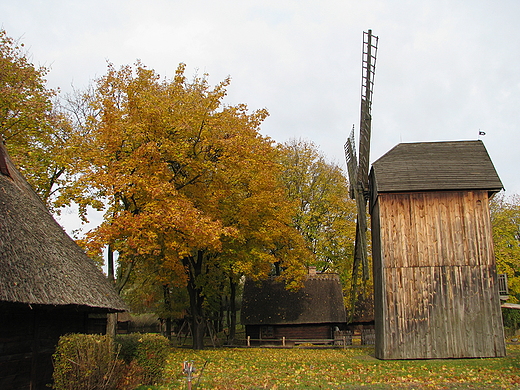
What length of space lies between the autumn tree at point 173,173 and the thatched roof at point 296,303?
21.8 feet

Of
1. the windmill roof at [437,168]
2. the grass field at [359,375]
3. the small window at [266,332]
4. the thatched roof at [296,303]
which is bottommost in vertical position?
the grass field at [359,375]

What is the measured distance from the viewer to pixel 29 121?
861 inches

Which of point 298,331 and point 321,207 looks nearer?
point 298,331

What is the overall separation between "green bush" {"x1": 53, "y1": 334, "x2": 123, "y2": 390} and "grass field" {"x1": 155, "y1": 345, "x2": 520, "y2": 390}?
2310 mm

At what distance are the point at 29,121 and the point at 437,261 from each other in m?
18.4

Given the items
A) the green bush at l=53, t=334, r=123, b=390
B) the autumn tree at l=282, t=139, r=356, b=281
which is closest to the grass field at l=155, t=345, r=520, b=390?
the green bush at l=53, t=334, r=123, b=390

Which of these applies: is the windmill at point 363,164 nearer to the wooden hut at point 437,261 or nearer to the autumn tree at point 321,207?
the wooden hut at point 437,261

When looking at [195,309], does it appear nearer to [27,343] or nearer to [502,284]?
[502,284]

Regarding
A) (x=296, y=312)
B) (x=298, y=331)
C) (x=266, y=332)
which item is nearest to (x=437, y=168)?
(x=296, y=312)

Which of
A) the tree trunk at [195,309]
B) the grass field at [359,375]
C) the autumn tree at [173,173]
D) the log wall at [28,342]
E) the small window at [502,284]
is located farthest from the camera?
the tree trunk at [195,309]

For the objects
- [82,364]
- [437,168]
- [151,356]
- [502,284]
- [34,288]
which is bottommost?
[151,356]

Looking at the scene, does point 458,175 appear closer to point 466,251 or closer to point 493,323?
point 466,251

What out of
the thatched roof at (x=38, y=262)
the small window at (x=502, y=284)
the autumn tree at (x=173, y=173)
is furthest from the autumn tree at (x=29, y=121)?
the small window at (x=502, y=284)

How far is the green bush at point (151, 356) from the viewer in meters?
12.3
